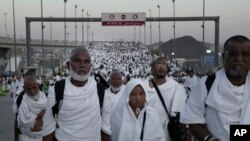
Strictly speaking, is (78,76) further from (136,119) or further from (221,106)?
(221,106)

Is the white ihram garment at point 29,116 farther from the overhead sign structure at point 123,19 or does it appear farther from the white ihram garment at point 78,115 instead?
the overhead sign structure at point 123,19

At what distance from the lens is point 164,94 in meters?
6.65

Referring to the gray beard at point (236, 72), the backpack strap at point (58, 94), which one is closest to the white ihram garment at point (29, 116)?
the backpack strap at point (58, 94)

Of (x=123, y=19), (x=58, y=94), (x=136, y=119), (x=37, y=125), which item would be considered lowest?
(x=37, y=125)

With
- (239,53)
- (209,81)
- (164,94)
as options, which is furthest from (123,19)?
(239,53)

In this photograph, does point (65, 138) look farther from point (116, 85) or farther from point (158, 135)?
point (116, 85)

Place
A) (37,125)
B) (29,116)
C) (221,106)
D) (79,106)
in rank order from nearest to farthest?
(221,106)
(79,106)
(37,125)
(29,116)

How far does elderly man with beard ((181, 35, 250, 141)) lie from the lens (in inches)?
125

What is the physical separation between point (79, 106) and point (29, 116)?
165 centimetres

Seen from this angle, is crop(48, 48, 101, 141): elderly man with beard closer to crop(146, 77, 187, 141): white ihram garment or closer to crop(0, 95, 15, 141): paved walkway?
crop(146, 77, 187, 141): white ihram garment

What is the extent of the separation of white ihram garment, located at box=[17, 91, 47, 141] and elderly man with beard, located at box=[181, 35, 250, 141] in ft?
10.2

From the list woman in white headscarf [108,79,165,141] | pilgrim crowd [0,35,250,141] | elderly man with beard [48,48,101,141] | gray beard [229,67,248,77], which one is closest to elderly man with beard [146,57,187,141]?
pilgrim crowd [0,35,250,141]

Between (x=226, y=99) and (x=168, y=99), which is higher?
(x=226, y=99)

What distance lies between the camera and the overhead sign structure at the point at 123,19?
31125 millimetres
